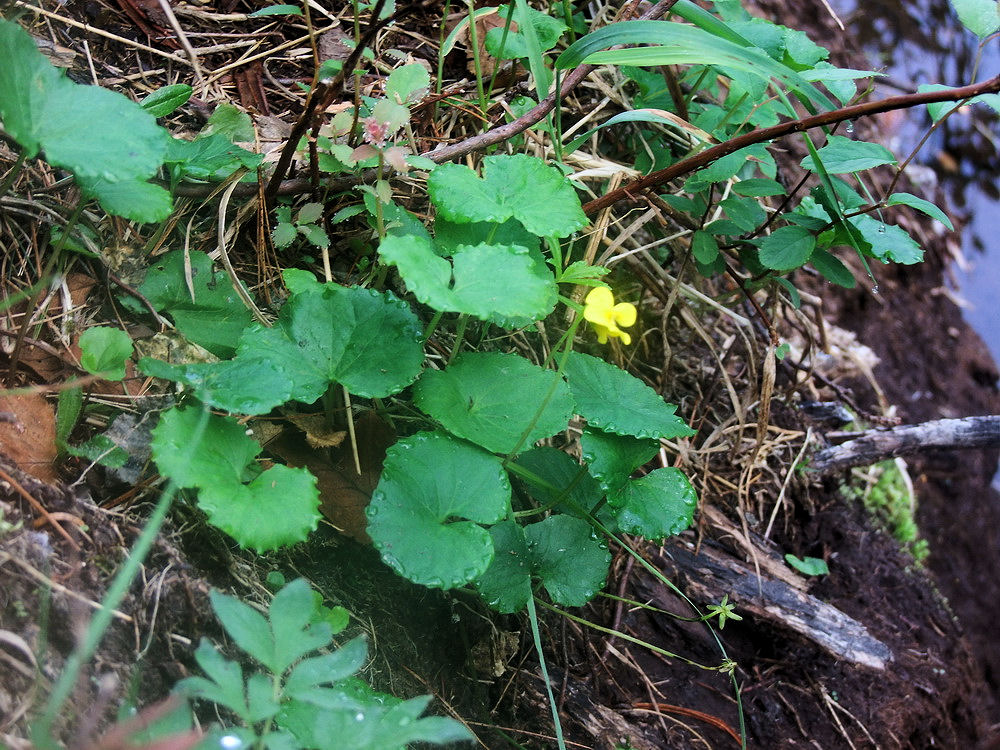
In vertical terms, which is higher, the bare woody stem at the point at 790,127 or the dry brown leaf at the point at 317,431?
the bare woody stem at the point at 790,127

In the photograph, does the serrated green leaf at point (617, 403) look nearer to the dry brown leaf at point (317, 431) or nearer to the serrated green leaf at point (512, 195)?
the serrated green leaf at point (512, 195)

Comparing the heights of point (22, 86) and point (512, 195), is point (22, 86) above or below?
above

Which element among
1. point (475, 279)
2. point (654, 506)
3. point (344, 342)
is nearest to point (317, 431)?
point (344, 342)

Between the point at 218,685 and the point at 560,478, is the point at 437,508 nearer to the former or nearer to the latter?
the point at 560,478

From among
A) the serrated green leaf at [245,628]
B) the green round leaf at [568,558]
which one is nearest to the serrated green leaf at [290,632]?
the serrated green leaf at [245,628]

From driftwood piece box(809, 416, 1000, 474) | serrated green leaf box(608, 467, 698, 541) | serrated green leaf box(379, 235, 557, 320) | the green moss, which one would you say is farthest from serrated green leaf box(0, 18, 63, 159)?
the green moss

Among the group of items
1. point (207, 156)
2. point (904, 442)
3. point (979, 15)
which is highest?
point (979, 15)

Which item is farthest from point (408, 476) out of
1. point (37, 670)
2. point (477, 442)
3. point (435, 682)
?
point (37, 670)
